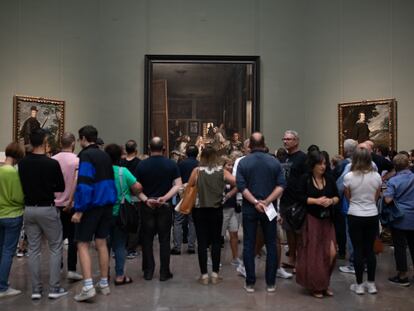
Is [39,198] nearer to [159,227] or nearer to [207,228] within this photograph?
[159,227]

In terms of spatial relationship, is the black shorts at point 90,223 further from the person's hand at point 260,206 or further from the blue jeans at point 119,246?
the person's hand at point 260,206

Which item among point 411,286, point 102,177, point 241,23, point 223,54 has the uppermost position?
point 241,23

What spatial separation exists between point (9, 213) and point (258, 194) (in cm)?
282

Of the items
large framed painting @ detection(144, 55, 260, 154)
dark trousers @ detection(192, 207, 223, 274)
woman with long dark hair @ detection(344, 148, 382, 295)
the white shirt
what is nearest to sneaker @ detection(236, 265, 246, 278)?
dark trousers @ detection(192, 207, 223, 274)

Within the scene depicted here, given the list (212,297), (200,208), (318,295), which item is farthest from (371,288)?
(200,208)

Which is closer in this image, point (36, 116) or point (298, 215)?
point (298, 215)

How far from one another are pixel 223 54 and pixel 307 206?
7251 millimetres

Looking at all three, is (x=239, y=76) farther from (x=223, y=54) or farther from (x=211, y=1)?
(x=211, y=1)

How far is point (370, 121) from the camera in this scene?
10.7 m

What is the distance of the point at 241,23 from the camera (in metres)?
11.9

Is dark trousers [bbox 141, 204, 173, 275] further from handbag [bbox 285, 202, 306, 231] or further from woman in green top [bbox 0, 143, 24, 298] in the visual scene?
handbag [bbox 285, 202, 306, 231]

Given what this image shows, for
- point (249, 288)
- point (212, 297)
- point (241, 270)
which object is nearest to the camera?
point (212, 297)

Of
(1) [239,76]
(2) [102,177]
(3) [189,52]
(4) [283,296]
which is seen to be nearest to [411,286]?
(4) [283,296]

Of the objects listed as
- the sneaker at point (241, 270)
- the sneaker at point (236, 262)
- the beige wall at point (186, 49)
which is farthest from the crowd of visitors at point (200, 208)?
the beige wall at point (186, 49)
